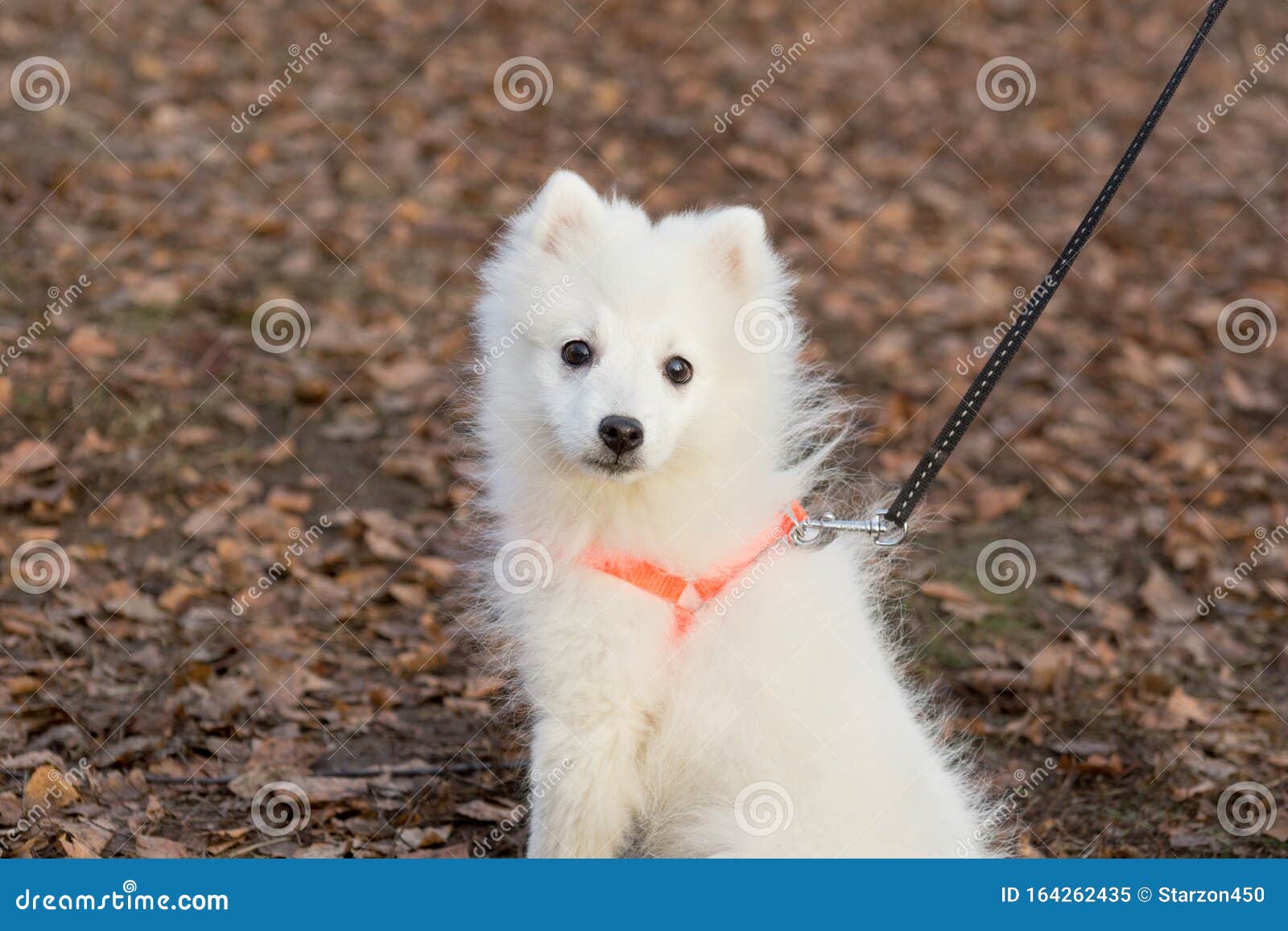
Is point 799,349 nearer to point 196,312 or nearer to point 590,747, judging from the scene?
point 590,747

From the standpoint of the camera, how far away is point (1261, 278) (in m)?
9.48

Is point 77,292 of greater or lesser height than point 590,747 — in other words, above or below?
above

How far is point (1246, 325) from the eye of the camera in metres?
8.94

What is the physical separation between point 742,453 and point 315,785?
2.13 meters

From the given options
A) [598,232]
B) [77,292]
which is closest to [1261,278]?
[598,232]

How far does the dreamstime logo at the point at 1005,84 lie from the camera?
12.4 m
